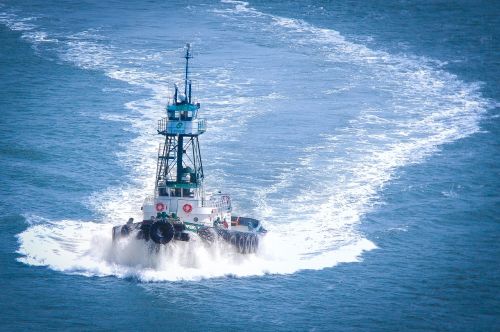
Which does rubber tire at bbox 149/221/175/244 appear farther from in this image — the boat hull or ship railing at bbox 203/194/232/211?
ship railing at bbox 203/194/232/211

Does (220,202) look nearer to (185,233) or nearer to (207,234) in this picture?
(207,234)

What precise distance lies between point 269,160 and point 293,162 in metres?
1.72

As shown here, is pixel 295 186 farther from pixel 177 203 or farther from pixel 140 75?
pixel 140 75

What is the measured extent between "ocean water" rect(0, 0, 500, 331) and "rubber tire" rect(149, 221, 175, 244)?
32.2 inches

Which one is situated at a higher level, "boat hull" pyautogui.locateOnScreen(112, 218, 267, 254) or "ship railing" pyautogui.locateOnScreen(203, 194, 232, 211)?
"ship railing" pyautogui.locateOnScreen(203, 194, 232, 211)

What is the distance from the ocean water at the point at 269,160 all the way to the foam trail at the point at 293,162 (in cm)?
18

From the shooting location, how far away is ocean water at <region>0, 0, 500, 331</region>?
176 ft

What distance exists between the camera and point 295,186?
71188mm

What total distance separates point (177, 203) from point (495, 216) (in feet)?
66.6

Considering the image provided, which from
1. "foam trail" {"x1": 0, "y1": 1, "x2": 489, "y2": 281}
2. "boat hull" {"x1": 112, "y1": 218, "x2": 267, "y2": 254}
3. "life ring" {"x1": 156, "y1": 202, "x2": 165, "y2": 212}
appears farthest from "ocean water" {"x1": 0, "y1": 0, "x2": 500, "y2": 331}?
"life ring" {"x1": 156, "y1": 202, "x2": 165, "y2": 212}

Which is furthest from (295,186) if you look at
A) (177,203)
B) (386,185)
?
(177,203)

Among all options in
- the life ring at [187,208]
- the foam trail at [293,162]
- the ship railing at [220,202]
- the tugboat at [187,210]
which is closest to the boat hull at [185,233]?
the tugboat at [187,210]

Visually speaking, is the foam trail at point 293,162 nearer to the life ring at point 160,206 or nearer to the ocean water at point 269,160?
the ocean water at point 269,160

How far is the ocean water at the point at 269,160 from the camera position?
5378 centimetres
